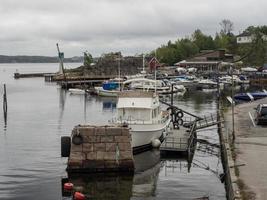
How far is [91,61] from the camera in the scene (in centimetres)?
19238

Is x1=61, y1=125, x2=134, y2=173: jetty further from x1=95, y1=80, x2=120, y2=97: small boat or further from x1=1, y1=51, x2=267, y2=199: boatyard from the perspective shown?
x1=95, y1=80, x2=120, y2=97: small boat

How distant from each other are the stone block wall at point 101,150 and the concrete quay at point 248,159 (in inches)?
259

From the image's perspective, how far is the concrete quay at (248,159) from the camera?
24.3m

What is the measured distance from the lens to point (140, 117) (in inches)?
1617

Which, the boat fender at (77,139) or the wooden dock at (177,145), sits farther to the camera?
the wooden dock at (177,145)

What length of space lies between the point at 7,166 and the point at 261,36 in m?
151

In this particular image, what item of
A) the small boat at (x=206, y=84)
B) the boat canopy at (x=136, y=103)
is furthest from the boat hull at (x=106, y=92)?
the boat canopy at (x=136, y=103)

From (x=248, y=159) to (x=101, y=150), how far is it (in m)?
8.90

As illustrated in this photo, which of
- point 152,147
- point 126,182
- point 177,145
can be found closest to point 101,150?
point 126,182

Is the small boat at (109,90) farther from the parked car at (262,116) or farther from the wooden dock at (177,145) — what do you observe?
the wooden dock at (177,145)

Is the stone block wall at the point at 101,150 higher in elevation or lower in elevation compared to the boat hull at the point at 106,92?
lower

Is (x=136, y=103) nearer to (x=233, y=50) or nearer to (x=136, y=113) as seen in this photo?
(x=136, y=113)

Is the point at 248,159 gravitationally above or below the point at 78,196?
above

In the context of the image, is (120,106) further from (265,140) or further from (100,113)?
(100,113)
